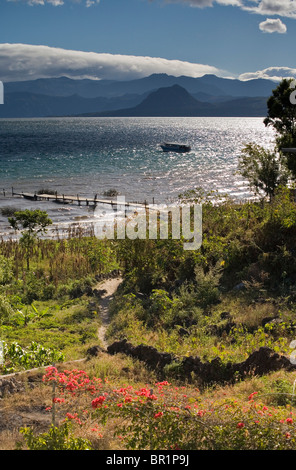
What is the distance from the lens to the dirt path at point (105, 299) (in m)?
11.0

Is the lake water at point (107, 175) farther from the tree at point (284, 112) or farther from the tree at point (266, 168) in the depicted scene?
the tree at point (266, 168)

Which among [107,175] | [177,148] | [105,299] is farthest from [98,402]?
[177,148]

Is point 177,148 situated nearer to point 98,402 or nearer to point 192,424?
point 98,402

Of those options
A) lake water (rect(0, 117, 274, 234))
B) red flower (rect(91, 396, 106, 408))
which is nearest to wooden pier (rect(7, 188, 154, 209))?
lake water (rect(0, 117, 274, 234))

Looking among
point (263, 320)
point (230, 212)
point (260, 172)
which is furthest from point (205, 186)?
point (263, 320)

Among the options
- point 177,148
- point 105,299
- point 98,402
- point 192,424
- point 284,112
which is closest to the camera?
point 192,424

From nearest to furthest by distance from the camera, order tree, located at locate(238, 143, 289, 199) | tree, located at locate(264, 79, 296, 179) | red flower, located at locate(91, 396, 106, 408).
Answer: red flower, located at locate(91, 396, 106, 408), tree, located at locate(264, 79, 296, 179), tree, located at locate(238, 143, 289, 199)

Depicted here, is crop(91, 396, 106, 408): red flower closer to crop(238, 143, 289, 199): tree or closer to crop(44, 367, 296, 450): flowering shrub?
crop(44, 367, 296, 450): flowering shrub

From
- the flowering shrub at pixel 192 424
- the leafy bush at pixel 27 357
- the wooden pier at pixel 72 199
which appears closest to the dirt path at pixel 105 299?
the leafy bush at pixel 27 357

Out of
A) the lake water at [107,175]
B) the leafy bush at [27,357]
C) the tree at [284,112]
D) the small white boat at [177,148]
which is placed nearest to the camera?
the leafy bush at [27,357]

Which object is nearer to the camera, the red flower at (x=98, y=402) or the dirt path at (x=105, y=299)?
the red flower at (x=98, y=402)

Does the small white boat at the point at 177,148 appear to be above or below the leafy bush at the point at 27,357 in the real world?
above

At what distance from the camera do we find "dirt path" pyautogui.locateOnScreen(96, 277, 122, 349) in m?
11.0

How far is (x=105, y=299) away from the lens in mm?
13781
